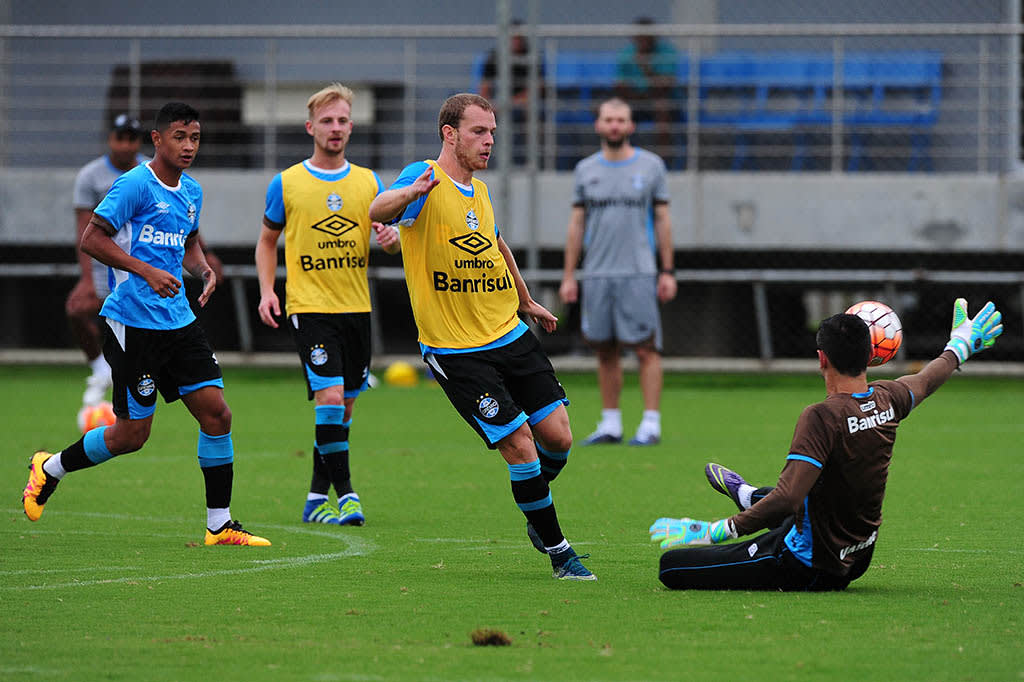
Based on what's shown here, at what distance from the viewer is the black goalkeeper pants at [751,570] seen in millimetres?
5523

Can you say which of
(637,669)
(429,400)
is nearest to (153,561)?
(637,669)

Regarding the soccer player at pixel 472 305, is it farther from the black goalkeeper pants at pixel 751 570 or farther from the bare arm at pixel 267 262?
the bare arm at pixel 267 262

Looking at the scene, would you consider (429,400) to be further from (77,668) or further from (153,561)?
(77,668)

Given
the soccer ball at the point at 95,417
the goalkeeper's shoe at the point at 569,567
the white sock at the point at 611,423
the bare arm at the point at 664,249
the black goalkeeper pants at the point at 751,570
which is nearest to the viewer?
the black goalkeeper pants at the point at 751,570

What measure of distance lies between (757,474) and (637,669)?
5.20 meters

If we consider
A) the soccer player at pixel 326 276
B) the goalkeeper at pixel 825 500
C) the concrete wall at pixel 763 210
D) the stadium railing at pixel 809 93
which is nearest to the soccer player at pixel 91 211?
the soccer player at pixel 326 276

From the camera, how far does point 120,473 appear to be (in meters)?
9.66

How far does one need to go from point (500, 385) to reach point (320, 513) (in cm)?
195

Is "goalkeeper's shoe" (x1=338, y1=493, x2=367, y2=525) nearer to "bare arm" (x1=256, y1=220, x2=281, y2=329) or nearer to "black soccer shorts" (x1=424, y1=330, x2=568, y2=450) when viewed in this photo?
"bare arm" (x1=256, y1=220, x2=281, y2=329)

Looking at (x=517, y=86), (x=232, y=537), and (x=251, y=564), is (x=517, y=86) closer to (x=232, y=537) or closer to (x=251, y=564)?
(x=232, y=537)

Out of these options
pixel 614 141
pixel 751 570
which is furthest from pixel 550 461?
pixel 614 141

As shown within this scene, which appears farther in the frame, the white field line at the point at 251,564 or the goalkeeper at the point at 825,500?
the white field line at the point at 251,564

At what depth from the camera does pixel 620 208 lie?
1168 cm

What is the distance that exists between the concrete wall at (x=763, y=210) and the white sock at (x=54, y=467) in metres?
9.55
